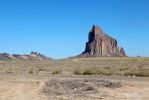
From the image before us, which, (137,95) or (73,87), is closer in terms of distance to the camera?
(137,95)

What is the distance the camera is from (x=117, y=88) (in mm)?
22812

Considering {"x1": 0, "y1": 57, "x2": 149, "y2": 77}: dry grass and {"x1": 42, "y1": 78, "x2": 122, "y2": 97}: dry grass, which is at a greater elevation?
{"x1": 0, "y1": 57, "x2": 149, "y2": 77}: dry grass

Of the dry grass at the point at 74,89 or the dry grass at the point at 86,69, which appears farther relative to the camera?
the dry grass at the point at 86,69

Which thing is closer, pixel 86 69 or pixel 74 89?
pixel 74 89

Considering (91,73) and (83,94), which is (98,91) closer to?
(83,94)

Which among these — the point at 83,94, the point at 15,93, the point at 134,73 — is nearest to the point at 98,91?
the point at 83,94

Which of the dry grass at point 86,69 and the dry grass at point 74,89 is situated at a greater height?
the dry grass at point 86,69

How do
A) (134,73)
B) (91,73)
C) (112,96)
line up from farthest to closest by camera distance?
(91,73)
(134,73)
(112,96)

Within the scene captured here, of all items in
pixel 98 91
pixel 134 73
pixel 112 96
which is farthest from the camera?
pixel 134 73

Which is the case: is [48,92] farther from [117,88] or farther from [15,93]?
[117,88]

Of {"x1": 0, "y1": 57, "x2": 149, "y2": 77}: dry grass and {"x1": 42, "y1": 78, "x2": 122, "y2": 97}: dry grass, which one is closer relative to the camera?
{"x1": 42, "y1": 78, "x2": 122, "y2": 97}: dry grass

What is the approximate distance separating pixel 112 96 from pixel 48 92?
12.3ft

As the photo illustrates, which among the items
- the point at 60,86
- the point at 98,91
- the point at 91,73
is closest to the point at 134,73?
the point at 91,73

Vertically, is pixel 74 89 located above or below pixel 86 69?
below
